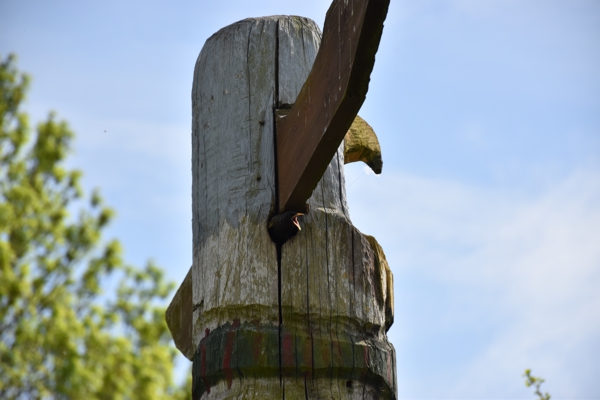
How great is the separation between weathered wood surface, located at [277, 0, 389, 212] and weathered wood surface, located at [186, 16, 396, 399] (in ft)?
0.35

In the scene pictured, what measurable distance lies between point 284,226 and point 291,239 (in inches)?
1.7

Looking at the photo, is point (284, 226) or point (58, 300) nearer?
point (284, 226)

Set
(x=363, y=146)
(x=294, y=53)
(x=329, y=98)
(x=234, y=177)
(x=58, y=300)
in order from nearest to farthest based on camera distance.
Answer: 1. (x=329, y=98)
2. (x=234, y=177)
3. (x=294, y=53)
4. (x=363, y=146)
5. (x=58, y=300)

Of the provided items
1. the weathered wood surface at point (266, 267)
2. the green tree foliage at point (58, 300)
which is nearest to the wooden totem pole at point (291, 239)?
the weathered wood surface at point (266, 267)

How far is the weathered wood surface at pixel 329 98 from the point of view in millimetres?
1568

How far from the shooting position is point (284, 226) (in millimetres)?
1939

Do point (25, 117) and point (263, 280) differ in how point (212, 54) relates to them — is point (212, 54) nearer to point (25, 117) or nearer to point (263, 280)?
point (263, 280)

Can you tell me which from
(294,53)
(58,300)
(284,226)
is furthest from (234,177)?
(58,300)

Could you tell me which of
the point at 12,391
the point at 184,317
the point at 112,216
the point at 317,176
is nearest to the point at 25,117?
the point at 112,216

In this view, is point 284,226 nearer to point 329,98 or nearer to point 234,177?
point 234,177

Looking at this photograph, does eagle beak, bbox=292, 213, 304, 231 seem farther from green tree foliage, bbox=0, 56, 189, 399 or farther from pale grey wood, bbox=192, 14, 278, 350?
green tree foliage, bbox=0, 56, 189, 399

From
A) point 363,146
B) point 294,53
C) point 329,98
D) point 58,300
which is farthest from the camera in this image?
point 58,300

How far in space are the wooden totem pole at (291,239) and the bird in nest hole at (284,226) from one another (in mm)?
21

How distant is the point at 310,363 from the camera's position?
5.92 ft
